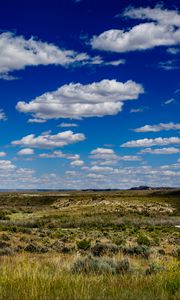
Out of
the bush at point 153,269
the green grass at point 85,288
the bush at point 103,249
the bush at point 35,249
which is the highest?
the green grass at point 85,288

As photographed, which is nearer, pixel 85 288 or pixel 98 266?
pixel 85 288

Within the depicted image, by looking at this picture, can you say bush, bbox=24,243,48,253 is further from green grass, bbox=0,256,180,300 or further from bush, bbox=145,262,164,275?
green grass, bbox=0,256,180,300

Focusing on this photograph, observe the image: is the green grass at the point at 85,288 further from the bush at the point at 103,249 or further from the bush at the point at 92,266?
the bush at the point at 103,249

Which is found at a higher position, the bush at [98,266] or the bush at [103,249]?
the bush at [98,266]

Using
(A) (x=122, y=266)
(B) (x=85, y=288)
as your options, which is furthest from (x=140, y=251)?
(B) (x=85, y=288)

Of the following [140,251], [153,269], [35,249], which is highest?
[153,269]

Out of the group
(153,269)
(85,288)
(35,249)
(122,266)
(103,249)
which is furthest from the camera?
(35,249)

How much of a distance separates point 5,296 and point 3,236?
2379cm

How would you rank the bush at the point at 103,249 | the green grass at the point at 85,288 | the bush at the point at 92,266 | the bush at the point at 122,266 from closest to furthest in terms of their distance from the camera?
1. the green grass at the point at 85,288
2. the bush at the point at 92,266
3. the bush at the point at 122,266
4. the bush at the point at 103,249

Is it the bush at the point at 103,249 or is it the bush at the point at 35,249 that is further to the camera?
the bush at the point at 35,249

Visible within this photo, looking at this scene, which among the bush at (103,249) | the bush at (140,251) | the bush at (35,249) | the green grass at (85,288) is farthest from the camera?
the bush at (35,249)

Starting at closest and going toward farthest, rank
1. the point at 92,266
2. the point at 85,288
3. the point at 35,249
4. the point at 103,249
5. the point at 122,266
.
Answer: the point at 85,288
the point at 92,266
the point at 122,266
the point at 103,249
the point at 35,249

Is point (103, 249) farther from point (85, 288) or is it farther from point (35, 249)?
point (85, 288)

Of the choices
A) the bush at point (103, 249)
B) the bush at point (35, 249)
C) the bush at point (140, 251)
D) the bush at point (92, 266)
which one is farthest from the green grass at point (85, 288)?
the bush at point (35, 249)
